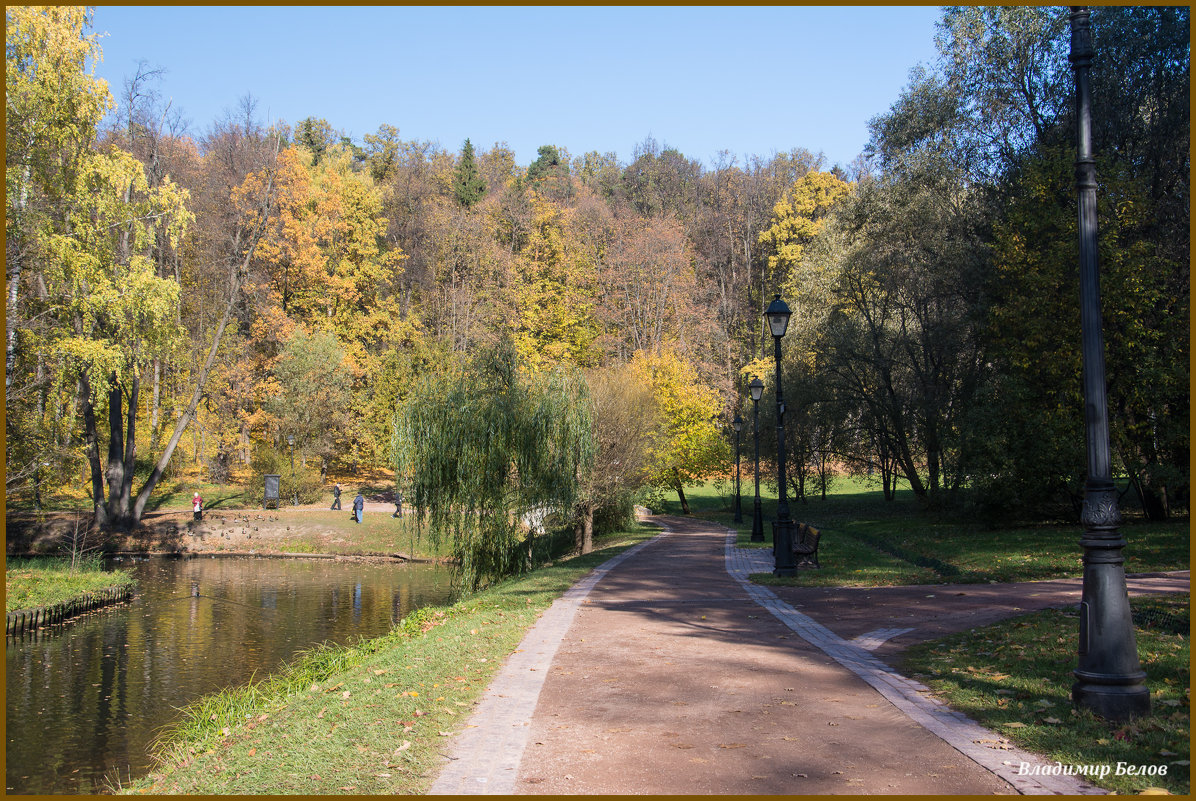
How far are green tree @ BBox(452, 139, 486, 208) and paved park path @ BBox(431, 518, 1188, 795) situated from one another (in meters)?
52.6

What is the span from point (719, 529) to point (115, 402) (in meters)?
23.9

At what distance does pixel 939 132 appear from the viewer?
95.1 feet

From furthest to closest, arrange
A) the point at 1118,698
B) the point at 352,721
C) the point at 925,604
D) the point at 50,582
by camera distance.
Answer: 1. the point at 50,582
2. the point at 925,604
3. the point at 352,721
4. the point at 1118,698

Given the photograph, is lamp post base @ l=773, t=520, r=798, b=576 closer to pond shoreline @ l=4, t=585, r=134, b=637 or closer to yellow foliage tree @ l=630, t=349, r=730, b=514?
pond shoreline @ l=4, t=585, r=134, b=637

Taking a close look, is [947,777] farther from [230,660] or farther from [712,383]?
[712,383]

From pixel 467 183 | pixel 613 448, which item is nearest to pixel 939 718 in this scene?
pixel 613 448

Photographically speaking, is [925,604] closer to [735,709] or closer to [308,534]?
[735,709]

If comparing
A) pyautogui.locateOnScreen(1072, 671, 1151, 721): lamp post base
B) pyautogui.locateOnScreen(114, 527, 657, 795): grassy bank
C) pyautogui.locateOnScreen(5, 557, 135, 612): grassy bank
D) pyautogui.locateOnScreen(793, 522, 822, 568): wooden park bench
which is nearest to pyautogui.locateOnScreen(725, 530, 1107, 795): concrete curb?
pyautogui.locateOnScreen(1072, 671, 1151, 721): lamp post base

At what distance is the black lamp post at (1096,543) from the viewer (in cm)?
594

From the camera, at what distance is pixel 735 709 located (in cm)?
662

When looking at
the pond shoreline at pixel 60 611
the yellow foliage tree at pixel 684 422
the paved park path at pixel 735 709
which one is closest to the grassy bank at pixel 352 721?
the paved park path at pixel 735 709

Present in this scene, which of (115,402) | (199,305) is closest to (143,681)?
(115,402)

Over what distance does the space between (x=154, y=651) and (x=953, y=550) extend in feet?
57.6

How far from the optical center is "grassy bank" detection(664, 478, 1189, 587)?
1437 cm
